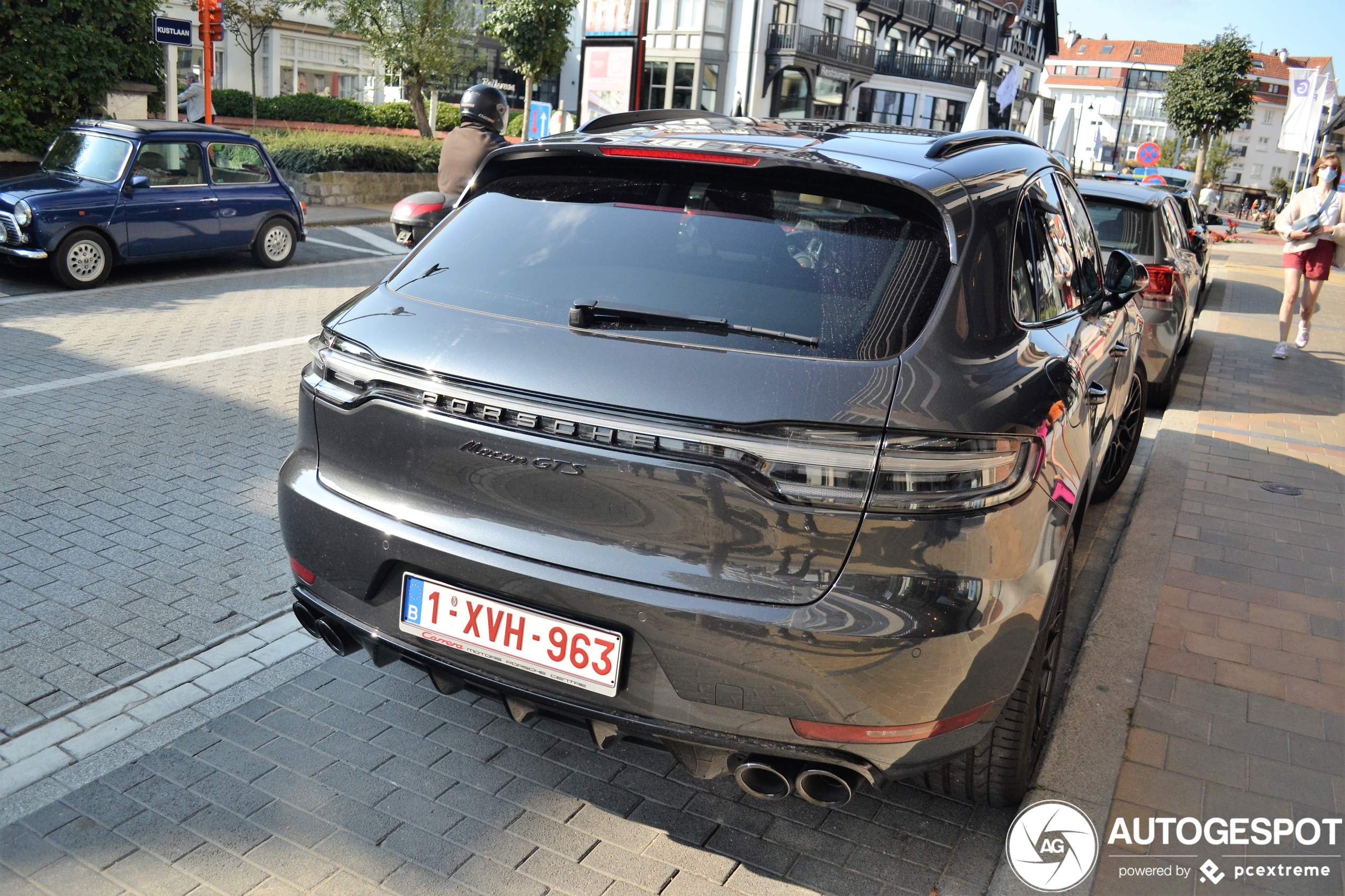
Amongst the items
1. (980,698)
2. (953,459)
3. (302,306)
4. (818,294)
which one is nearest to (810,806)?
(980,698)

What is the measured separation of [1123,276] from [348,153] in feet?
55.6

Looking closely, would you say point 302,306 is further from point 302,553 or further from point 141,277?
point 302,553

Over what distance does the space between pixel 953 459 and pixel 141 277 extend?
11038 mm

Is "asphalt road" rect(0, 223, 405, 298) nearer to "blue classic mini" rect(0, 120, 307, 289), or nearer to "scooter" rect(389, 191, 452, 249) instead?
"blue classic mini" rect(0, 120, 307, 289)

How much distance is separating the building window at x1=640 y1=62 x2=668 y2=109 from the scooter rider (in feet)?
154

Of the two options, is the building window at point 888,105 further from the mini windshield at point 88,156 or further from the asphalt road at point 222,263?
the mini windshield at point 88,156

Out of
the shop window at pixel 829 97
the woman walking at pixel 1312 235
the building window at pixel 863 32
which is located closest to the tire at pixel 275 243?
the woman walking at pixel 1312 235

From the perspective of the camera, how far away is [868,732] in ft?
7.39

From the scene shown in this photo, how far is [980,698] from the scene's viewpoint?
2.36 metres

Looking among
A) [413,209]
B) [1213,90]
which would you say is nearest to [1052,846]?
[413,209]

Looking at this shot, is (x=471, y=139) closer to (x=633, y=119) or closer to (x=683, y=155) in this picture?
(x=633, y=119)

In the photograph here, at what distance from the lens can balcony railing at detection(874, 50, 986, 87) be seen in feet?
206

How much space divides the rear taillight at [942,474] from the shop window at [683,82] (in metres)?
53.3

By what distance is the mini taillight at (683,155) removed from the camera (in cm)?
254
